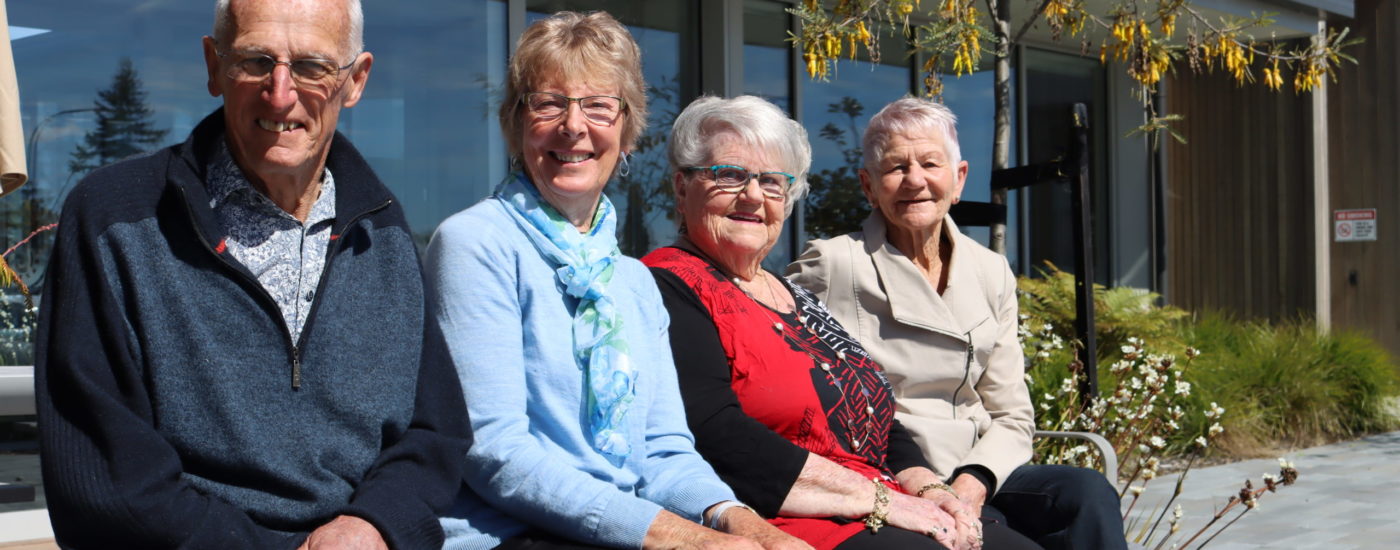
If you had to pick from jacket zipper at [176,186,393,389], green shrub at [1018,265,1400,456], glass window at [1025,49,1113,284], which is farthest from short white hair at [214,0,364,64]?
glass window at [1025,49,1113,284]

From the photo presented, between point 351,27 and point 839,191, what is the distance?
8.37m

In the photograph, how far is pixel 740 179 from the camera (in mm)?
3131

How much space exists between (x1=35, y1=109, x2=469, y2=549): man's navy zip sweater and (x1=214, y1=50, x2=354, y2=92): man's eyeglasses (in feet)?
0.42

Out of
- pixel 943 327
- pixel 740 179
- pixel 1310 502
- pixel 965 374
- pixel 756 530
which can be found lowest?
pixel 1310 502

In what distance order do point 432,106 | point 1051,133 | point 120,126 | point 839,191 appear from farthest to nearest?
1. point 1051,133
2. point 839,191
3. point 432,106
4. point 120,126

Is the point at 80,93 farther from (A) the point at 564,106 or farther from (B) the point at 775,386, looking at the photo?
(B) the point at 775,386

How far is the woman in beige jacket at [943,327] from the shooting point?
132 inches

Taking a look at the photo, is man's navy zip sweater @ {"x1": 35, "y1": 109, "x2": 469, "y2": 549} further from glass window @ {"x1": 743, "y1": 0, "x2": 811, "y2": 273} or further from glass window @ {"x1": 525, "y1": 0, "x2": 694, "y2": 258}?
glass window @ {"x1": 743, "y1": 0, "x2": 811, "y2": 273}

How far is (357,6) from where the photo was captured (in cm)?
223

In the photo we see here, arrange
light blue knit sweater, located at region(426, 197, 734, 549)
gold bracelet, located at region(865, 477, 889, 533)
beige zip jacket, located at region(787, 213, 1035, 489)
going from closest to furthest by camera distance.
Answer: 1. light blue knit sweater, located at region(426, 197, 734, 549)
2. gold bracelet, located at region(865, 477, 889, 533)
3. beige zip jacket, located at region(787, 213, 1035, 489)

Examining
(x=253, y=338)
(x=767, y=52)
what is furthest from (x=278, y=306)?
(x=767, y=52)

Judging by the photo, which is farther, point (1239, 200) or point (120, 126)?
point (1239, 200)

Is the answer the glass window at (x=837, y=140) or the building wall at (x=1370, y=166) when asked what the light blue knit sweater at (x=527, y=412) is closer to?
the glass window at (x=837, y=140)

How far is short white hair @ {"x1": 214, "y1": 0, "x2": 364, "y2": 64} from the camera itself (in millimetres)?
2096
